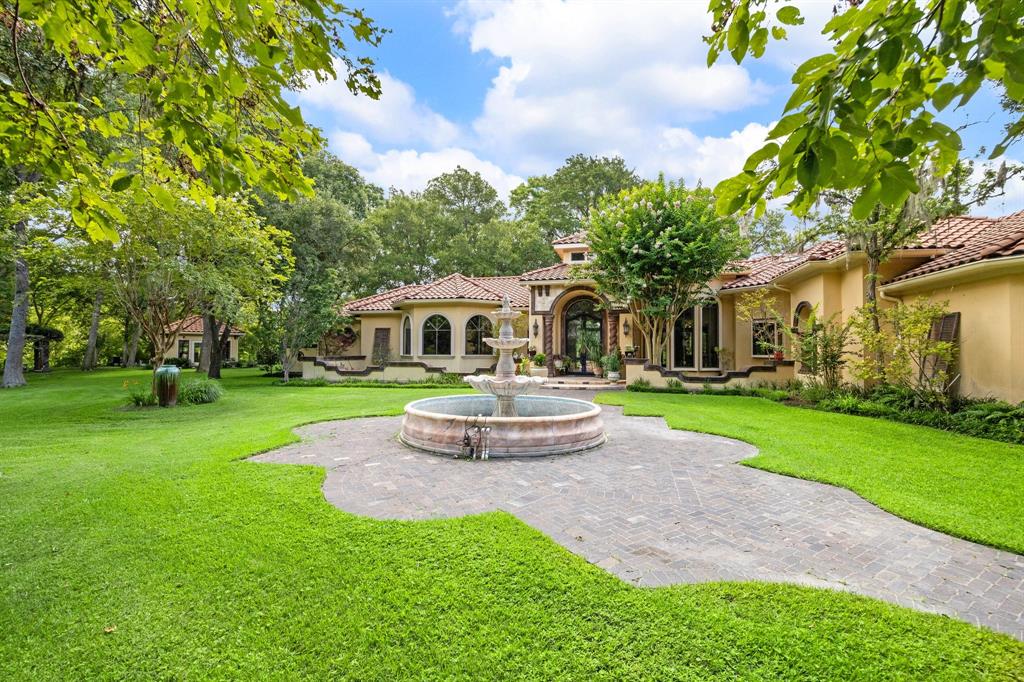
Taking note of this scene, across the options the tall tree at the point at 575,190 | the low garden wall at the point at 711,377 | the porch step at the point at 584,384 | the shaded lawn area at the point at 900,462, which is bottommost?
the shaded lawn area at the point at 900,462

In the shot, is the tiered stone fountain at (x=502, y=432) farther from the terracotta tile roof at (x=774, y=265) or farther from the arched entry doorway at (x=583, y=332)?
the arched entry doorway at (x=583, y=332)

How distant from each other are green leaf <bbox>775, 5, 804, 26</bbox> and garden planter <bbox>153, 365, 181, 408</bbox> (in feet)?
51.8

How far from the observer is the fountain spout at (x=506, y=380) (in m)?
8.55

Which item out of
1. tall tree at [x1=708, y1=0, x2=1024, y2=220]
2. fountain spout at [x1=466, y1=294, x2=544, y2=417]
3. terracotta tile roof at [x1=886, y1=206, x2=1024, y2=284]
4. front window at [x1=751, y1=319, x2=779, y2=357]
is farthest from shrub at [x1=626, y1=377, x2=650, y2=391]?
tall tree at [x1=708, y1=0, x2=1024, y2=220]

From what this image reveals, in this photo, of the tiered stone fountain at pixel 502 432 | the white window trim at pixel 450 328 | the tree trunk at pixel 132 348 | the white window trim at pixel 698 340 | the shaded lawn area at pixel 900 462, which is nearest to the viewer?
the shaded lawn area at pixel 900 462

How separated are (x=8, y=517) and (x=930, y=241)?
18.9m

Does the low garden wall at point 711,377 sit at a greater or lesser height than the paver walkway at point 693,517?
greater

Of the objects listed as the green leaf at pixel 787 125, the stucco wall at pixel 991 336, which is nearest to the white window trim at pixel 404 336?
the stucco wall at pixel 991 336

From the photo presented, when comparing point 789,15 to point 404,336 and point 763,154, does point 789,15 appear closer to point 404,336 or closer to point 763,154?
point 763,154

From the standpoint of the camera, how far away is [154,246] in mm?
12750

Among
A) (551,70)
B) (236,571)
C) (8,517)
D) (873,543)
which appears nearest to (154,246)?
(8,517)

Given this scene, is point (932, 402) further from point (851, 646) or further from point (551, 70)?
point (551, 70)

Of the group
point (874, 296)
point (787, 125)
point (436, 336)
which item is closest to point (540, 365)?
point (436, 336)

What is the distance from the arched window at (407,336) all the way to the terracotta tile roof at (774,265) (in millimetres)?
14936
